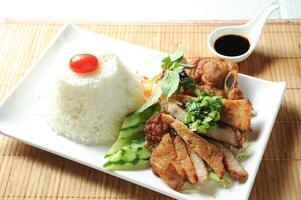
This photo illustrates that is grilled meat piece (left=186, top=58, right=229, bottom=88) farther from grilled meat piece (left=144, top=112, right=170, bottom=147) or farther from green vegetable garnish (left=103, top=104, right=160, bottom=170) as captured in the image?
grilled meat piece (left=144, top=112, right=170, bottom=147)

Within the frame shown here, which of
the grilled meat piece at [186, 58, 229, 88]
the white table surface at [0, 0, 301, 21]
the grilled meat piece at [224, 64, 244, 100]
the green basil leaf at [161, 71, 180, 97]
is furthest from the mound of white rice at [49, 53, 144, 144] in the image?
the white table surface at [0, 0, 301, 21]

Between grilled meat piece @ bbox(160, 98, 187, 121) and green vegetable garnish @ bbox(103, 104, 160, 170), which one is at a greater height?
grilled meat piece @ bbox(160, 98, 187, 121)

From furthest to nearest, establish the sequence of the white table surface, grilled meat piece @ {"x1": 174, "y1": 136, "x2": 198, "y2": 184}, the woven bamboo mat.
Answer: the white table surface, the woven bamboo mat, grilled meat piece @ {"x1": 174, "y1": 136, "x2": 198, "y2": 184}

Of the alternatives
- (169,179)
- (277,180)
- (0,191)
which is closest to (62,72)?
(0,191)

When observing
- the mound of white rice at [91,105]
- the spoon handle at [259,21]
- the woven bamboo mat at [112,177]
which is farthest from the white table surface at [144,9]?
the mound of white rice at [91,105]

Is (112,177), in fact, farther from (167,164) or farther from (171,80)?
(171,80)

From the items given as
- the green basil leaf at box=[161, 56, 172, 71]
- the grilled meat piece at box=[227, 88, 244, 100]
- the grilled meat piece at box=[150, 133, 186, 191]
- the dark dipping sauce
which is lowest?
the grilled meat piece at box=[150, 133, 186, 191]
